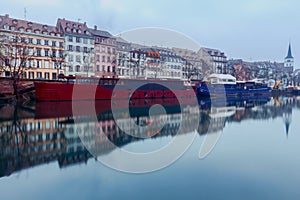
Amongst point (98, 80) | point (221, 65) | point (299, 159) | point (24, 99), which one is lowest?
point (299, 159)

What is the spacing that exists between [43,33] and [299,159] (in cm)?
3516

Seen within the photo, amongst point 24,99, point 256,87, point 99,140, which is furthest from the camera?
point 256,87

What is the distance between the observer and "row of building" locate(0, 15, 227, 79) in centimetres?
3431

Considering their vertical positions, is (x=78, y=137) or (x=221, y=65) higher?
(x=221, y=65)

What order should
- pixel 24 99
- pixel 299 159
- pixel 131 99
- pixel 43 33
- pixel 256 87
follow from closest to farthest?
pixel 299 159, pixel 24 99, pixel 131 99, pixel 43 33, pixel 256 87

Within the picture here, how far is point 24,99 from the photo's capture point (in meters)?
23.3

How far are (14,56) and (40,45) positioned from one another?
594 centimetres

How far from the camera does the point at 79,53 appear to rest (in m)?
38.5

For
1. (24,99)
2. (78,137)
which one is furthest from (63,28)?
(78,137)

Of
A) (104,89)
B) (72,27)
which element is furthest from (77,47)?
(104,89)

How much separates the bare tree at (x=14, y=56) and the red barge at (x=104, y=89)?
377cm

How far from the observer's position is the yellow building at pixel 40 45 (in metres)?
33.5

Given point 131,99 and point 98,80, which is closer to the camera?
point 98,80

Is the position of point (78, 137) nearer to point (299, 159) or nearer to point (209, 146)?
point (209, 146)
